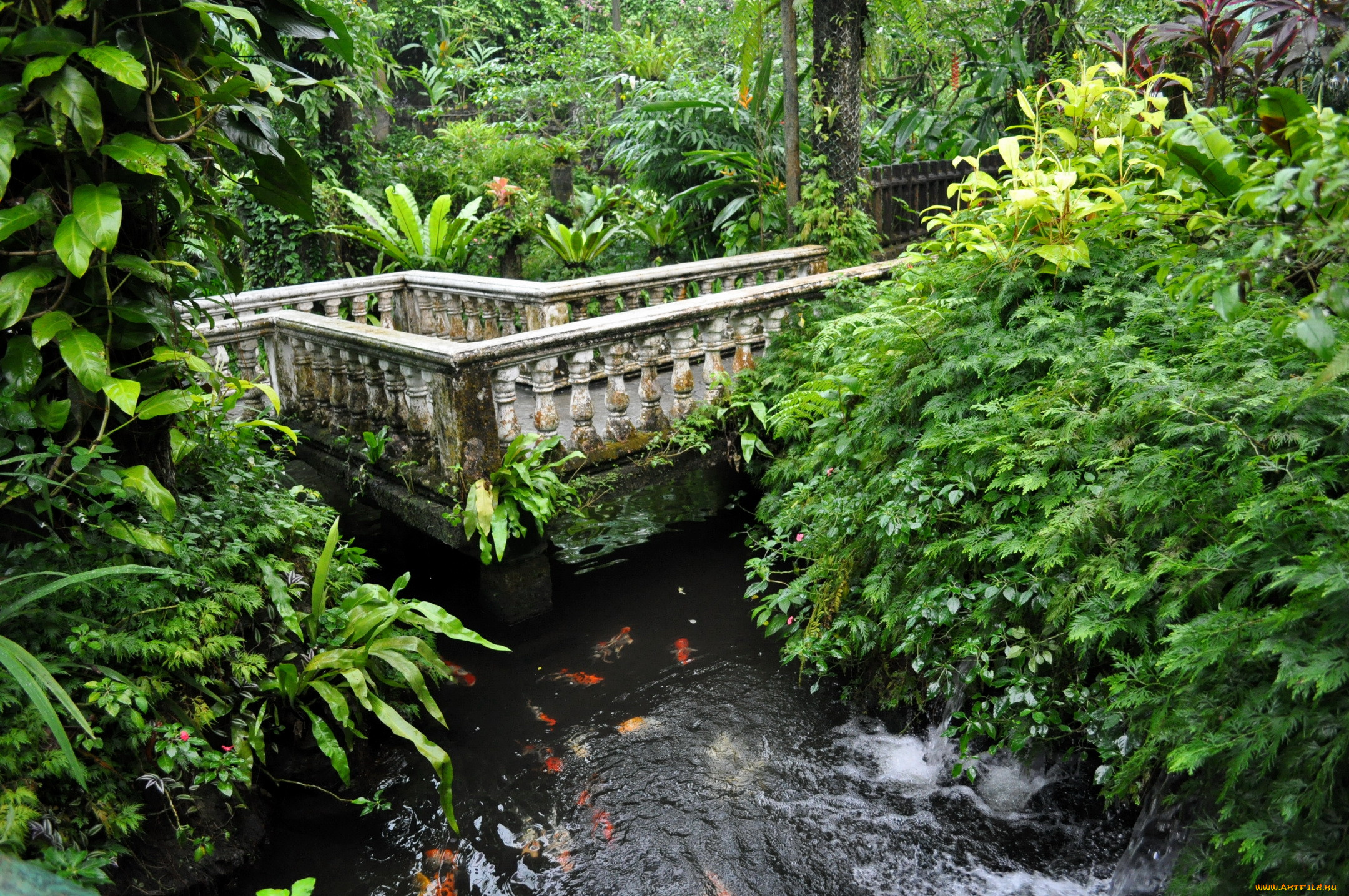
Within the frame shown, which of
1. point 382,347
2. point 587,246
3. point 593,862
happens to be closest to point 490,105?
point 587,246

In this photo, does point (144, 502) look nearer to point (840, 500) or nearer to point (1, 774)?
point (1, 774)

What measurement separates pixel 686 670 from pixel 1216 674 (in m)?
2.59

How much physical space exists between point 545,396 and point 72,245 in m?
2.41

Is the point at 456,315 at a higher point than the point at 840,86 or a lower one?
lower

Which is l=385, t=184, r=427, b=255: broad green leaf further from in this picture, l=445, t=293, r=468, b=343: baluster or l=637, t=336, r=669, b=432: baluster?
l=637, t=336, r=669, b=432: baluster

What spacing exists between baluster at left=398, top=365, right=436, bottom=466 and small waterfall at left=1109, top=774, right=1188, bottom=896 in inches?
142

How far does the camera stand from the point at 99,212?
8.94 feet

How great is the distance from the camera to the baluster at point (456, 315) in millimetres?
7570

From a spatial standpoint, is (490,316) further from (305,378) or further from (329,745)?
(329,745)

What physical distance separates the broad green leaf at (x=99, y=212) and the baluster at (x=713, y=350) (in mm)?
3363

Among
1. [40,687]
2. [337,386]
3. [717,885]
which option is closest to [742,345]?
[337,386]

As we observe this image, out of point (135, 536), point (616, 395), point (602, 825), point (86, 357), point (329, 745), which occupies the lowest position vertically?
point (602, 825)

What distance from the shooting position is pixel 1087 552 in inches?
116

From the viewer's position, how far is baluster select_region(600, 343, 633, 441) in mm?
5008
